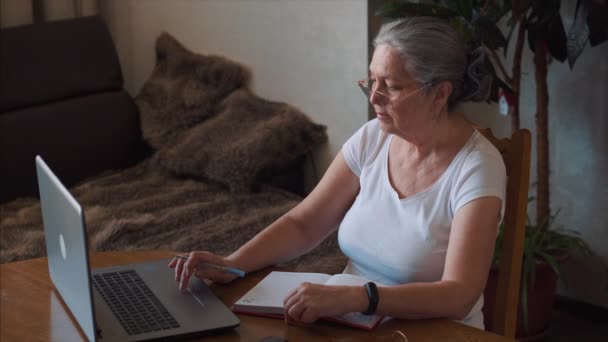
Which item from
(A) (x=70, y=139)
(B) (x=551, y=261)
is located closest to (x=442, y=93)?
(B) (x=551, y=261)

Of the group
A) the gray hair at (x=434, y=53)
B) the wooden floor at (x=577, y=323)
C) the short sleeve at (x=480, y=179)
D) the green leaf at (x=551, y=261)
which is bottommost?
the wooden floor at (x=577, y=323)

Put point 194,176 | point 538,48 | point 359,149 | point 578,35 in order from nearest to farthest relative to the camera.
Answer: point 359,149
point 578,35
point 538,48
point 194,176

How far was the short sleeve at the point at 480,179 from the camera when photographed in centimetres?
155

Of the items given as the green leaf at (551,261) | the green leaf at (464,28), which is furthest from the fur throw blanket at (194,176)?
the green leaf at (464,28)

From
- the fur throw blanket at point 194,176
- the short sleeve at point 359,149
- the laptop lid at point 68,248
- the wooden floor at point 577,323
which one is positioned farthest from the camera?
the wooden floor at point 577,323

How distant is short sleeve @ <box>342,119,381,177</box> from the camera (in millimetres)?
1786

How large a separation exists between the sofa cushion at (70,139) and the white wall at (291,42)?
1.34 feet

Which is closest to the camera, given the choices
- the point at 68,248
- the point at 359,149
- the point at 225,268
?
the point at 68,248

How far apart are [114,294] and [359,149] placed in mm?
595

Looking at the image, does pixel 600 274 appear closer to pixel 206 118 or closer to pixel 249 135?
pixel 249 135

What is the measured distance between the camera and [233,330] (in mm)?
1372

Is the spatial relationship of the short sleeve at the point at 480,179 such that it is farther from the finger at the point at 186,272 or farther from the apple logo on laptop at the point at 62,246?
the apple logo on laptop at the point at 62,246

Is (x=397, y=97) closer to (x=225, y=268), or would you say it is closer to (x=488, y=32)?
(x=225, y=268)

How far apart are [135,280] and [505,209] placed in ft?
2.30
